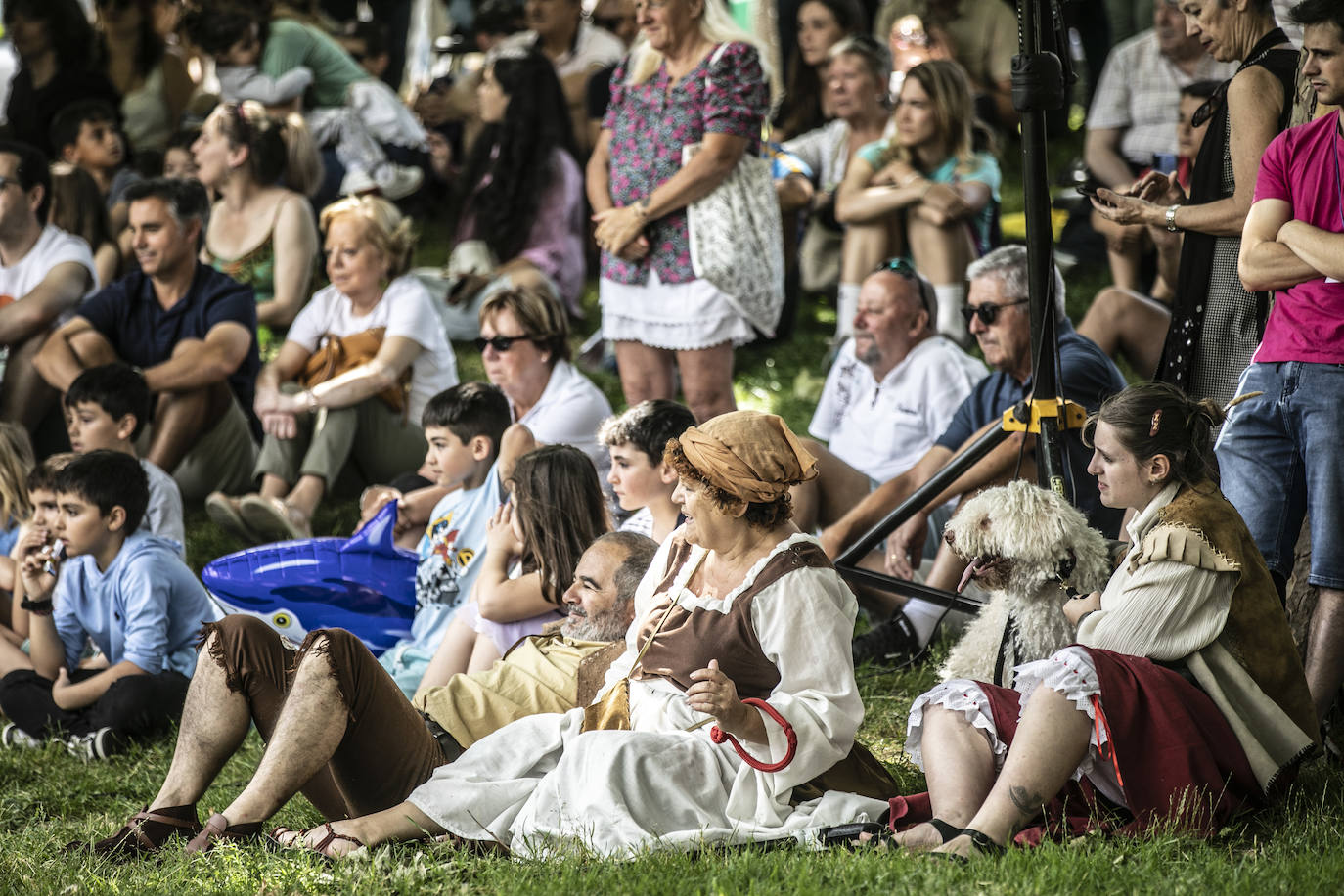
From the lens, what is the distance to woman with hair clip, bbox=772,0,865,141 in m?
8.88

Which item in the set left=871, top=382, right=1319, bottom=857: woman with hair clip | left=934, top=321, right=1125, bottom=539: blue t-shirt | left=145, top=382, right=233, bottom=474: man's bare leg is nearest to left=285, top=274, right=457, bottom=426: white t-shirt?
left=145, top=382, right=233, bottom=474: man's bare leg

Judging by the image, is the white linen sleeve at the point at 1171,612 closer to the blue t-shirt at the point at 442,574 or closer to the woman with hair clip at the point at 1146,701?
the woman with hair clip at the point at 1146,701

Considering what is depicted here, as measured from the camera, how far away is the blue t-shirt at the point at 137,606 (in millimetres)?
4957

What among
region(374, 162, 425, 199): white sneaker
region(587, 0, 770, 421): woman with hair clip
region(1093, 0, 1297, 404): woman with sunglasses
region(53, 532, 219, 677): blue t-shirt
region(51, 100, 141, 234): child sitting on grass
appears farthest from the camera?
region(374, 162, 425, 199): white sneaker

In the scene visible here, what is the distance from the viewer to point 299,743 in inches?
136

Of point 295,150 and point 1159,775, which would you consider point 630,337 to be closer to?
point 295,150

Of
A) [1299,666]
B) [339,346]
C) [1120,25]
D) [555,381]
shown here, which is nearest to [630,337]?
[555,381]

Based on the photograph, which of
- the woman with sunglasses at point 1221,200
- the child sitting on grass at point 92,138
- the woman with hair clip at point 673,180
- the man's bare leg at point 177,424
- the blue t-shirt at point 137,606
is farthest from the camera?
the child sitting on grass at point 92,138

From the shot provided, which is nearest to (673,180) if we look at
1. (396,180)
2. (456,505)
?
(456,505)

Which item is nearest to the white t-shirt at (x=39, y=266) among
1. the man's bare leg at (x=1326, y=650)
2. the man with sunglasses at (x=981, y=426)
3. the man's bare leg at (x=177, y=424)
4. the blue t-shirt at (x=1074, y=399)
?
the man's bare leg at (x=177, y=424)

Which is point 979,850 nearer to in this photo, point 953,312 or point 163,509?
point 163,509

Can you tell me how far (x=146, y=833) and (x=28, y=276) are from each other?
435 cm

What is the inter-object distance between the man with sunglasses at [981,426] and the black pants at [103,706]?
217 centimetres

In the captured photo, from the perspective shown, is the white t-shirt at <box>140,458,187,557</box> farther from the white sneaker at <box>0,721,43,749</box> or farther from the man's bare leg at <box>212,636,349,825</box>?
the man's bare leg at <box>212,636,349,825</box>
